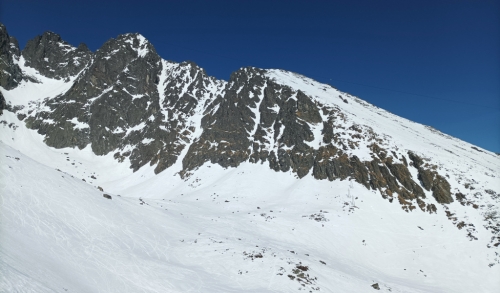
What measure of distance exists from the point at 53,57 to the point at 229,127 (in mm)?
89595

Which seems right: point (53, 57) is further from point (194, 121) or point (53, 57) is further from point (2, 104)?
point (194, 121)

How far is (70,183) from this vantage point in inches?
979

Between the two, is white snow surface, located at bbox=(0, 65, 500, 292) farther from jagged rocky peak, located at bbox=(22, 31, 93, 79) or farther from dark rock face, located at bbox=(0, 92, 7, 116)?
jagged rocky peak, located at bbox=(22, 31, 93, 79)

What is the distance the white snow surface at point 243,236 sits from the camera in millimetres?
16281

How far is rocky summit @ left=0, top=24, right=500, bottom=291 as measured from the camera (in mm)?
43000

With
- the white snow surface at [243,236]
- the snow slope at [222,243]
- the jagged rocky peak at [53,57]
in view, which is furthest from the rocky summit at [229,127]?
the snow slope at [222,243]

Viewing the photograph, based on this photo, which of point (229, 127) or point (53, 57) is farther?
point (53, 57)

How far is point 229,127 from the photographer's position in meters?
68.9

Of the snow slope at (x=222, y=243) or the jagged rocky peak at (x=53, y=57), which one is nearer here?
the snow slope at (x=222, y=243)

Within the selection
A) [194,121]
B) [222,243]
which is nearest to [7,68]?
[194,121]

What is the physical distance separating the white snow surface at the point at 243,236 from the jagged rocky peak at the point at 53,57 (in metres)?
86.7

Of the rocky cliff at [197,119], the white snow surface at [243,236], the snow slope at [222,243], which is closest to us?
the snow slope at [222,243]

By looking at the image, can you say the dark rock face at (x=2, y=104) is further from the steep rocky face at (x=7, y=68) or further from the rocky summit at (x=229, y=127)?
the steep rocky face at (x=7, y=68)

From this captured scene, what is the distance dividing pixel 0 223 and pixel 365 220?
3562 centimetres
